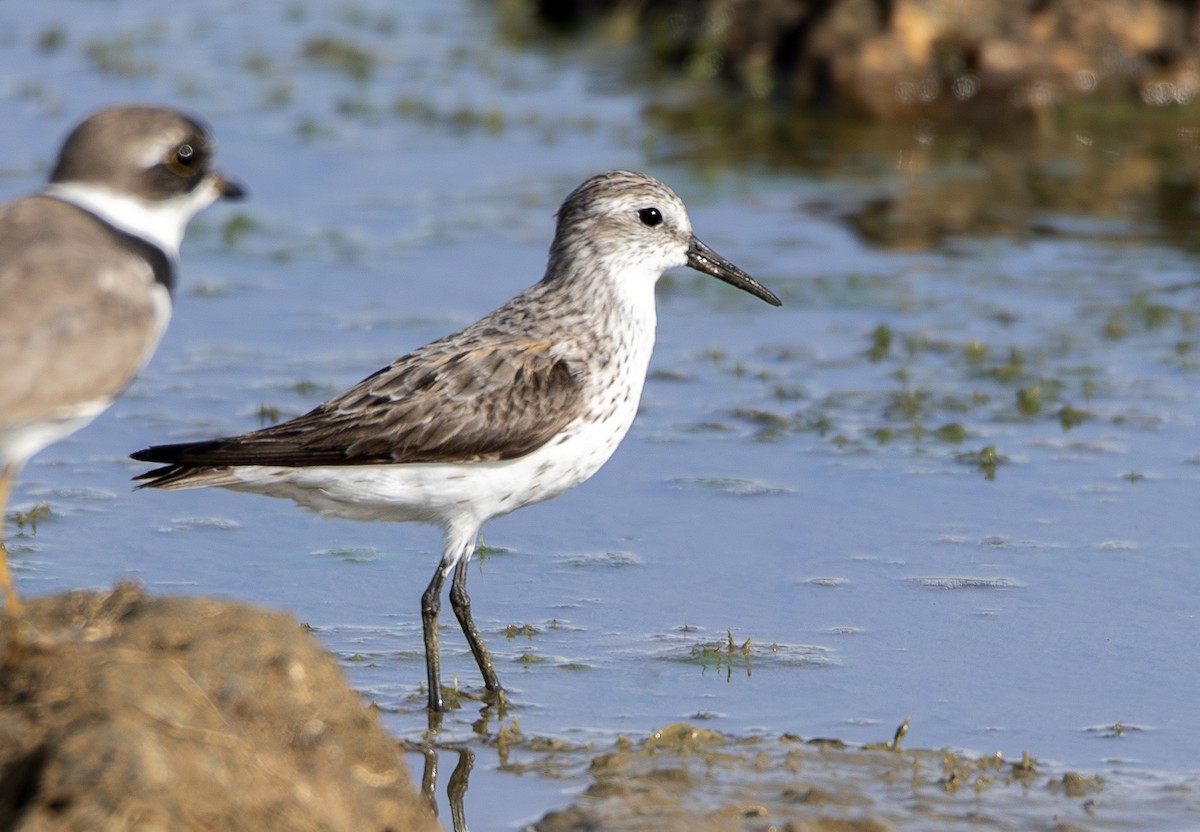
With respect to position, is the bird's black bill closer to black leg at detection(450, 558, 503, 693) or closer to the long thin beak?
black leg at detection(450, 558, 503, 693)

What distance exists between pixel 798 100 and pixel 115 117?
12.2 meters

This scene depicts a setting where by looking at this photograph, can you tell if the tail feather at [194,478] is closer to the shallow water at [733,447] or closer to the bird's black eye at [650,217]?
the shallow water at [733,447]

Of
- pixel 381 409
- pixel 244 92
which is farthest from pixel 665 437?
pixel 244 92

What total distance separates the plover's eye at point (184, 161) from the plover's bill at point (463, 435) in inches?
49.4

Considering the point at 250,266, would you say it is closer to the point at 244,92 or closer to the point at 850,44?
the point at 244,92

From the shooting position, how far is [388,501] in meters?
7.49

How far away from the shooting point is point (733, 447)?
10.5 metres

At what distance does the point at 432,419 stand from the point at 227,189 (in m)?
1.35

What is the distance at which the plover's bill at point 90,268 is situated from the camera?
5781 millimetres

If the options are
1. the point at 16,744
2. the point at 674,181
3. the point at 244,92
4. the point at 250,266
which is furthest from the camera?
the point at 244,92

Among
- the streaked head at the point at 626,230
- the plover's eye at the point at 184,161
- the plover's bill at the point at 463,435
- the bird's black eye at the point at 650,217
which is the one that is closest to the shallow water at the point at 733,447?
the plover's bill at the point at 463,435

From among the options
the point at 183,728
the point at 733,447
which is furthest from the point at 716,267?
the point at 183,728

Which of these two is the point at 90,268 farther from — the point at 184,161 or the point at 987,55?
the point at 987,55

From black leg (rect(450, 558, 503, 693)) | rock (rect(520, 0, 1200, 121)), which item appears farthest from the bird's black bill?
rock (rect(520, 0, 1200, 121))
